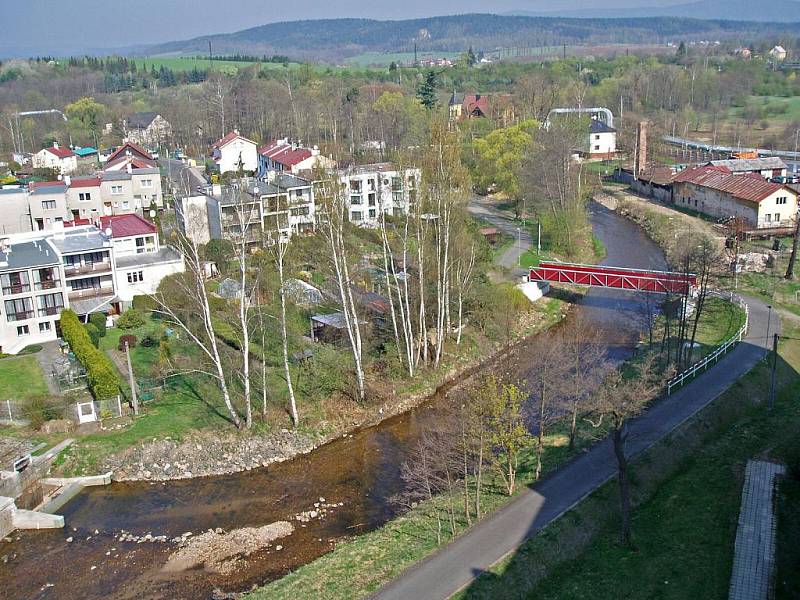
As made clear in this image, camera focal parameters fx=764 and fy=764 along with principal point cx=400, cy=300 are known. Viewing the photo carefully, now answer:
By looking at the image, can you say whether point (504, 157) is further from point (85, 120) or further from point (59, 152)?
point (85, 120)

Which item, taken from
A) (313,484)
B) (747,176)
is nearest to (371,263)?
(313,484)

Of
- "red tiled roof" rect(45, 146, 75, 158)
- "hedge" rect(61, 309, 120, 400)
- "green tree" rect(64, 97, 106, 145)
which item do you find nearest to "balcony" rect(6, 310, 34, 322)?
"hedge" rect(61, 309, 120, 400)

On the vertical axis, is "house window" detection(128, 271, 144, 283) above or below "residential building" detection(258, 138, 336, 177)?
below

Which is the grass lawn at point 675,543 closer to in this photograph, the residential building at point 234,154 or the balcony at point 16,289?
the balcony at point 16,289

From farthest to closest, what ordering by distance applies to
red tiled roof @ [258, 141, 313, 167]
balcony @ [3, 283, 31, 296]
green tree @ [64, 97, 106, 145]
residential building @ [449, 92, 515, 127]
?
1. residential building @ [449, 92, 515, 127]
2. green tree @ [64, 97, 106, 145]
3. red tiled roof @ [258, 141, 313, 167]
4. balcony @ [3, 283, 31, 296]

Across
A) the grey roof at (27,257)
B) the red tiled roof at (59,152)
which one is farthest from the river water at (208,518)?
the red tiled roof at (59,152)

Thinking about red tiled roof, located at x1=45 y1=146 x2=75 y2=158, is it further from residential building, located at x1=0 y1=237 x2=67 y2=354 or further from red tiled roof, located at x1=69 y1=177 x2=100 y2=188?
residential building, located at x1=0 y1=237 x2=67 y2=354

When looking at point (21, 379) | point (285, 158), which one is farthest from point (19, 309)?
point (285, 158)
